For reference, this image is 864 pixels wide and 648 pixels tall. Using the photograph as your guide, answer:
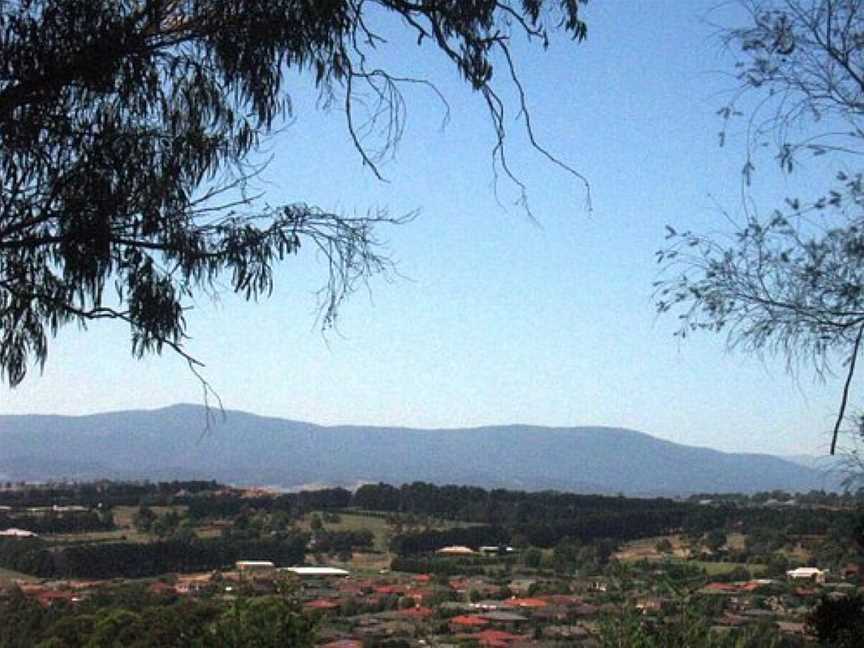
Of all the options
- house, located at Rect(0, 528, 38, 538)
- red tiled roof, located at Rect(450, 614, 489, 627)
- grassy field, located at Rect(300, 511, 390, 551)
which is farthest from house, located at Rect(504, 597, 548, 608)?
house, located at Rect(0, 528, 38, 538)

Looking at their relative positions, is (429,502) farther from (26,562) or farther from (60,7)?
(60,7)

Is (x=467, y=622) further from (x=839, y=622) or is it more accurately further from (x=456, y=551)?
(x=456, y=551)

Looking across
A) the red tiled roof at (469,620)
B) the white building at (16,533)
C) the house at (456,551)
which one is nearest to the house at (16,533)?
the white building at (16,533)

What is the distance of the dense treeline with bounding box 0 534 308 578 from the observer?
14594 millimetres

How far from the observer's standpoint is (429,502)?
2252cm

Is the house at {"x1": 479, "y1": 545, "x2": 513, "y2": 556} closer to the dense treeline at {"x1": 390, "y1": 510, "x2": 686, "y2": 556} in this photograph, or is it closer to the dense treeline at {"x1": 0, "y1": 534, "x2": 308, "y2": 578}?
the dense treeline at {"x1": 390, "y1": 510, "x2": 686, "y2": 556}

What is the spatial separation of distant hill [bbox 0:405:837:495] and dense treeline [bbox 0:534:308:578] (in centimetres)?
3211

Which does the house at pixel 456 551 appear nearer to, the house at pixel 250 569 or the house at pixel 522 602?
the house at pixel 522 602

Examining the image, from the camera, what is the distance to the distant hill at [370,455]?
59969 millimetres

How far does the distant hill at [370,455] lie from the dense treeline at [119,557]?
105 ft

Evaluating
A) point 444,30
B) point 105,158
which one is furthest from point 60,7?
point 444,30

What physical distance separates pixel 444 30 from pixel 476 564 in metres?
18.1

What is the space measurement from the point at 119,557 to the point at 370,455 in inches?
2702

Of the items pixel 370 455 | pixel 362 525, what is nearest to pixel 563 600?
pixel 362 525
